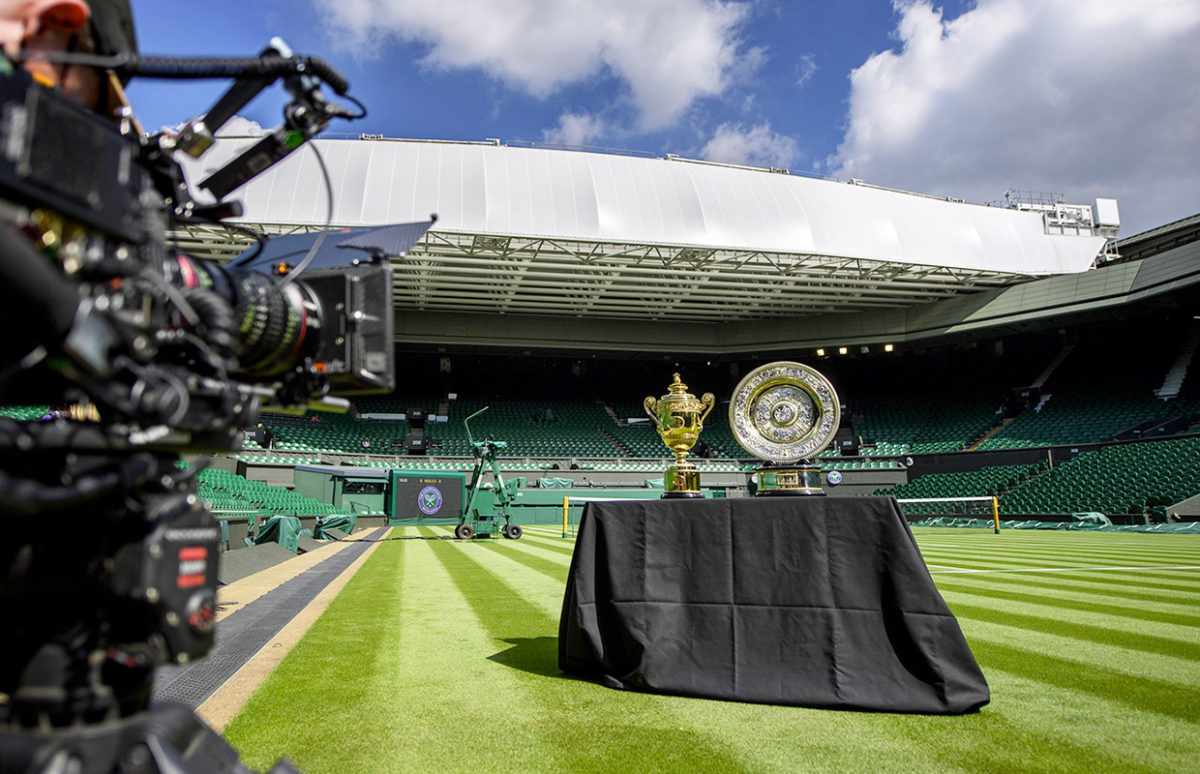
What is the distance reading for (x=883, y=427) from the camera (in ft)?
107

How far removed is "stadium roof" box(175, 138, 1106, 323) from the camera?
21500 millimetres

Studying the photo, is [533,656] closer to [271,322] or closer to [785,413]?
[785,413]

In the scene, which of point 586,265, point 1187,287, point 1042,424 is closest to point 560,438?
point 586,265

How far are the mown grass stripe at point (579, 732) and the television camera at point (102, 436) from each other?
1.33 metres

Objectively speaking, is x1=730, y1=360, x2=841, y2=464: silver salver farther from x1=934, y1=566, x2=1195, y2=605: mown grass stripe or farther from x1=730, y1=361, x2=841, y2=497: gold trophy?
x1=934, y1=566, x2=1195, y2=605: mown grass stripe

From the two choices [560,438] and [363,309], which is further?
[560,438]

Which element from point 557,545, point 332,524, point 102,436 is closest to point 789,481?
point 102,436

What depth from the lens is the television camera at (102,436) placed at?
1130mm

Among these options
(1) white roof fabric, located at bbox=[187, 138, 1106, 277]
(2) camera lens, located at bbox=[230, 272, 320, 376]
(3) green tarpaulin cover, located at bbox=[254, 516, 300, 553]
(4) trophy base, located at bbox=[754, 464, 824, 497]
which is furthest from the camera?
(1) white roof fabric, located at bbox=[187, 138, 1106, 277]

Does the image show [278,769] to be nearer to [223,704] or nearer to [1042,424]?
[223,704]

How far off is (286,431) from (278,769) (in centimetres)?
2913

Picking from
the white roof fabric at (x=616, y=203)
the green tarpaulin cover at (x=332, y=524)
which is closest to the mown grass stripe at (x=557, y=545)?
the green tarpaulin cover at (x=332, y=524)

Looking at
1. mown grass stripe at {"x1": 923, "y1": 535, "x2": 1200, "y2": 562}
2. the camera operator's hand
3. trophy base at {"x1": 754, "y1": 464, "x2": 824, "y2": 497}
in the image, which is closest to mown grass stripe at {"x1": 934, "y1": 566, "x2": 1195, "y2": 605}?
mown grass stripe at {"x1": 923, "y1": 535, "x2": 1200, "y2": 562}

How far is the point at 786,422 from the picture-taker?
4.72 meters
